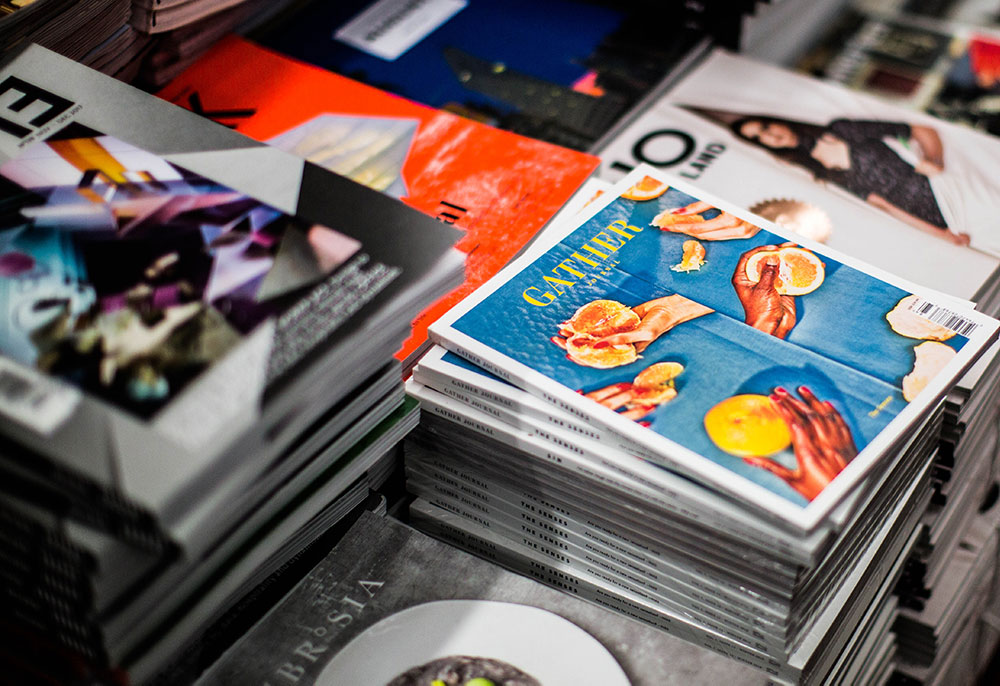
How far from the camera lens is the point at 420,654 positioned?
0.75 metres

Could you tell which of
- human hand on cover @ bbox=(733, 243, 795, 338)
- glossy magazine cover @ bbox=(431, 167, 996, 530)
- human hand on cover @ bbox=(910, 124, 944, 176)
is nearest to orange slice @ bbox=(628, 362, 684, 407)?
glossy magazine cover @ bbox=(431, 167, 996, 530)

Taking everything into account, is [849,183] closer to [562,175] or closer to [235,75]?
[562,175]

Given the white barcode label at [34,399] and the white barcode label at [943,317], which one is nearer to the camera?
the white barcode label at [34,399]

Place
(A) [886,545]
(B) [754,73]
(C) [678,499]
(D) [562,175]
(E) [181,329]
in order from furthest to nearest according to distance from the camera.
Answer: (B) [754,73] < (D) [562,175] < (A) [886,545] < (C) [678,499] < (E) [181,329]

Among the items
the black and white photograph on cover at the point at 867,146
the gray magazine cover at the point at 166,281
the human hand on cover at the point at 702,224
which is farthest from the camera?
the black and white photograph on cover at the point at 867,146

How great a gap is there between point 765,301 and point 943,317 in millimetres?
164

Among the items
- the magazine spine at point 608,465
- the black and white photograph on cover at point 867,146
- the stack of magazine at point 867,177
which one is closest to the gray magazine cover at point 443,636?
the magazine spine at point 608,465

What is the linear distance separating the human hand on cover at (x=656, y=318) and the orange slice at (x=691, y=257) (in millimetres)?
44

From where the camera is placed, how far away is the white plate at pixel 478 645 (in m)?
Result: 0.74

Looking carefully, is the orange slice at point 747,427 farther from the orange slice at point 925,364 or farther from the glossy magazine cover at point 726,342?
the orange slice at point 925,364

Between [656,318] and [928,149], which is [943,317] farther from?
[928,149]

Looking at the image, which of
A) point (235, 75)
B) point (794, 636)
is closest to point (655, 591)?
point (794, 636)

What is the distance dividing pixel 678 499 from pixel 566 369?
15 centimetres

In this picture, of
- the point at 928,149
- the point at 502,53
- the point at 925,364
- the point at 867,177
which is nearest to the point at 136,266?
the point at 925,364
